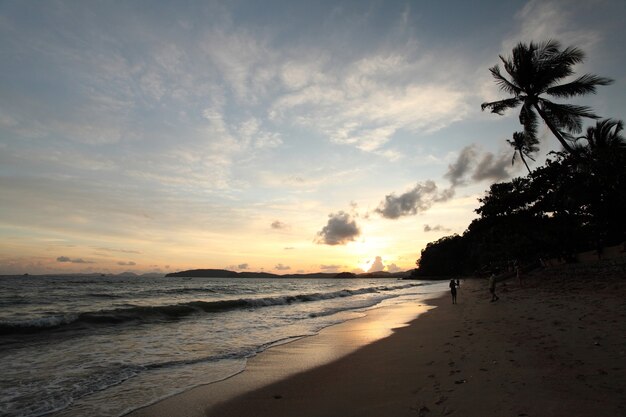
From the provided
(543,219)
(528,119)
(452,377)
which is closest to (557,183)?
(543,219)

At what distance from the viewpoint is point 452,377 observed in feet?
21.2

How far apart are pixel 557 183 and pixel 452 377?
31.5 meters

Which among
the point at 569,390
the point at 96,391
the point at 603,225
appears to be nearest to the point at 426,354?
the point at 569,390

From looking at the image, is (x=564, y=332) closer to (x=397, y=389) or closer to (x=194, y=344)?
(x=397, y=389)

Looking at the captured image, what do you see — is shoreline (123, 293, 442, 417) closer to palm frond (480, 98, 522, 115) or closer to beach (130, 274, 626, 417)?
beach (130, 274, 626, 417)

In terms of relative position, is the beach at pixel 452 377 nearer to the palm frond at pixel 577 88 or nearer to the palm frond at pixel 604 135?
the palm frond at pixel 577 88

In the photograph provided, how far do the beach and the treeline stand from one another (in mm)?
10328

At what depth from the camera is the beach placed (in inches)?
195

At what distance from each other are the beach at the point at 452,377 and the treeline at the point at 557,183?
10.3 metres

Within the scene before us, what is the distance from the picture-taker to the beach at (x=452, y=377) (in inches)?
195

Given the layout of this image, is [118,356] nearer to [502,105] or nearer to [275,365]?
[275,365]

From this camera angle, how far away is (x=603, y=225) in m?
22.0

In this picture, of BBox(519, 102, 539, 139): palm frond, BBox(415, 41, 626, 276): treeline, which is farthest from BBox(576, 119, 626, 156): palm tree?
BBox(519, 102, 539, 139): palm frond

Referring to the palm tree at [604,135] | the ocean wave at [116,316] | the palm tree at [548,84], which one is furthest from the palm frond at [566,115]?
the ocean wave at [116,316]
